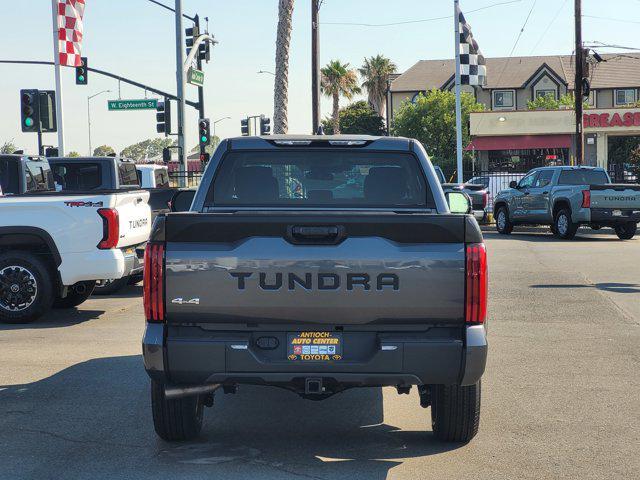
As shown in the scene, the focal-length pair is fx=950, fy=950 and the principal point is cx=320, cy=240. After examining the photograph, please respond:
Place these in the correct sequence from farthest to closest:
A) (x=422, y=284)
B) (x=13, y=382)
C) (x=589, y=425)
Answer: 1. (x=13, y=382)
2. (x=589, y=425)
3. (x=422, y=284)

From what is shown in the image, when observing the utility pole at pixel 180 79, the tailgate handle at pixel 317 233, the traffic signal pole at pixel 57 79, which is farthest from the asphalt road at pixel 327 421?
the utility pole at pixel 180 79

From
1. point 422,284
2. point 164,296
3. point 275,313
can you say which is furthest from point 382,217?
point 164,296

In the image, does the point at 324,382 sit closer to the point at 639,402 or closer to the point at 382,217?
the point at 382,217

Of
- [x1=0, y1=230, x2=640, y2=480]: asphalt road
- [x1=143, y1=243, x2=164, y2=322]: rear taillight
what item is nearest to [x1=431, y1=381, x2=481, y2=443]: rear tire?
[x1=0, y1=230, x2=640, y2=480]: asphalt road

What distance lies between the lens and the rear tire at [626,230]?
24.2 meters

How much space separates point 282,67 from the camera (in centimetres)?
3206

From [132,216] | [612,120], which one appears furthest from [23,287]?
[612,120]

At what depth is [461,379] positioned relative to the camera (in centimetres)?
525

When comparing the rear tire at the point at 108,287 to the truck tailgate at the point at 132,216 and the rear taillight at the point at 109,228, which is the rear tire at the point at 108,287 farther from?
the rear taillight at the point at 109,228

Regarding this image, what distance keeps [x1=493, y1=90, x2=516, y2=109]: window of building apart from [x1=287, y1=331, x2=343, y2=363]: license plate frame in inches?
3225

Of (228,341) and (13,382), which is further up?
(228,341)

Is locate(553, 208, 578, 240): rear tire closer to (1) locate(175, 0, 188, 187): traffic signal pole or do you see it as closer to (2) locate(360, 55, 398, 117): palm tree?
(1) locate(175, 0, 188, 187): traffic signal pole

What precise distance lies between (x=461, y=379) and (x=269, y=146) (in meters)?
2.37

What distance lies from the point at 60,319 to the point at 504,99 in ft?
252
